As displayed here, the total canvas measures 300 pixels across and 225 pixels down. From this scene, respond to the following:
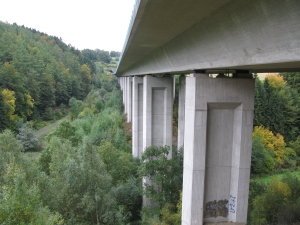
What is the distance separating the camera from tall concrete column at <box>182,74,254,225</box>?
882cm

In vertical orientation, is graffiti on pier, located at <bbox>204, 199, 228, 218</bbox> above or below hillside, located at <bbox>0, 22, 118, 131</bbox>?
below

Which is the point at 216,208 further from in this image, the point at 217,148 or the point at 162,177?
the point at 162,177

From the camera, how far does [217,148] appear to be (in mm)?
9547

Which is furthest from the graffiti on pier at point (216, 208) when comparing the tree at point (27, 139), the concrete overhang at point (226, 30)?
the tree at point (27, 139)

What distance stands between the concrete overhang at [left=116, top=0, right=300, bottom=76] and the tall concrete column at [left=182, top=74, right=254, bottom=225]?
117cm

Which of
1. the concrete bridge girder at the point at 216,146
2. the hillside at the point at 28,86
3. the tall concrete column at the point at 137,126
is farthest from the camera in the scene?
the hillside at the point at 28,86

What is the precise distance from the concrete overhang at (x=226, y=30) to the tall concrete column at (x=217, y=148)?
3.85 ft

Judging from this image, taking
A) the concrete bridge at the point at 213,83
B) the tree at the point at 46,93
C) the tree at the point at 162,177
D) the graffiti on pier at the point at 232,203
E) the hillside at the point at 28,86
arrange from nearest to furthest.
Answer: the concrete bridge at the point at 213,83, the graffiti on pier at the point at 232,203, the tree at the point at 162,177, the hillside at the point at 28,86, the tree at the point at 46,93

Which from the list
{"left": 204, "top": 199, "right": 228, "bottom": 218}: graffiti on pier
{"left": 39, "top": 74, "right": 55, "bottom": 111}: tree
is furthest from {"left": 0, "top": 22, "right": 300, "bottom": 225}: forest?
{"left": 39, "top": 74, "right": 55, "bottom": 111}: tree

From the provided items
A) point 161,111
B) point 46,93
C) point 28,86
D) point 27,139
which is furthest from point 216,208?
point 46,93

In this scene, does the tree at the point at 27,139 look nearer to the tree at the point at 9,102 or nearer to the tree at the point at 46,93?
the tree at the point at 9,102

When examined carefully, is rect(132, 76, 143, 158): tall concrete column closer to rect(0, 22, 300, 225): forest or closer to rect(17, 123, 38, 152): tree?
rect(0, 22, 300, 225): forest

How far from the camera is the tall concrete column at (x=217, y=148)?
8.82m

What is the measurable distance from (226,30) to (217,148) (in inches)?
189
